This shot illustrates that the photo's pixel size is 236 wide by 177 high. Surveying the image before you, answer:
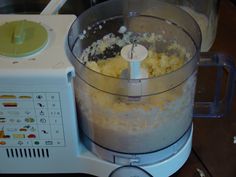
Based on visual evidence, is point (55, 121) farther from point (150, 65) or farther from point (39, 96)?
point (150, 65)

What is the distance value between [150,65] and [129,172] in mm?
174

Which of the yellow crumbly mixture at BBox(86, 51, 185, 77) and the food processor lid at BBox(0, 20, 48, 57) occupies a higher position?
the food processor lid at BBox(0, 20, 48, 57)

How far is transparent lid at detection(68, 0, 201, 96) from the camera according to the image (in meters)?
0.64

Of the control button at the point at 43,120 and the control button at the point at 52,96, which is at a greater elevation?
the control button at the point at 52,96

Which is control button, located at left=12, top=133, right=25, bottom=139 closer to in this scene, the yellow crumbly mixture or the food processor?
→ the food processor

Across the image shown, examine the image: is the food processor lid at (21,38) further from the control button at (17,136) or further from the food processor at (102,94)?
the control button at (17,136)

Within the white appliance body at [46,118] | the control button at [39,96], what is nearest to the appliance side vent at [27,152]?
the white appliance body at [46,118]

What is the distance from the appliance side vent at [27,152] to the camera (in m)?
0.70

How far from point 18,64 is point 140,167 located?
240 mm

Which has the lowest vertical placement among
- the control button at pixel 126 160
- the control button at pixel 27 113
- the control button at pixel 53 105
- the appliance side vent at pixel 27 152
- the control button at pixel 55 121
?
the control button at pixel 126 160

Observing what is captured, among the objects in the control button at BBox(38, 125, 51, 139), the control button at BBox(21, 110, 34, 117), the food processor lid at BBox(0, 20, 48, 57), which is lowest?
the control button at BBox(38, 125, 51, 139)

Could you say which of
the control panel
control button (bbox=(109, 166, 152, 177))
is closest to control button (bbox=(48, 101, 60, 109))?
the control panel

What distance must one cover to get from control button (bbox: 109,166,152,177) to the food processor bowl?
4 cm

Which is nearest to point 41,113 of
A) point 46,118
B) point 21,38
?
point 46,118
